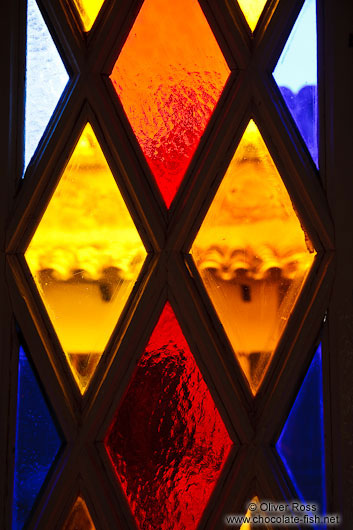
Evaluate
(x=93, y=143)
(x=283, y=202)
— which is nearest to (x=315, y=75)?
(x=283, y=202)

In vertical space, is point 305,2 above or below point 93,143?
above

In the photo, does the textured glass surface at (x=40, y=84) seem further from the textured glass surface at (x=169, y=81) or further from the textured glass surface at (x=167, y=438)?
the textured glass surface at (x=167, y=438)

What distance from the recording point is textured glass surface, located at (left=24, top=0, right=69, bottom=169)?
3.10 ft

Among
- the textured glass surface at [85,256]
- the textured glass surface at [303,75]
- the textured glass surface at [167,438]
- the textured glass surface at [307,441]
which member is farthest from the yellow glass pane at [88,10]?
the textured glass surface at [307,441]

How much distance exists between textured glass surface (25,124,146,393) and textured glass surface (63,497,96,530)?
0.50ft

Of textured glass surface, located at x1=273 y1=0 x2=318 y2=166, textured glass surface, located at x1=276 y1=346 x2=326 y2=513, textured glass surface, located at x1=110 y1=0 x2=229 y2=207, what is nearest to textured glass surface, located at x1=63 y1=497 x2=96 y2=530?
textured glass surface, located at x1=276 y1=346 x2=326 y2=513

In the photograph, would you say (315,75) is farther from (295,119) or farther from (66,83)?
(66,83)

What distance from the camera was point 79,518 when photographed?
2.87ft

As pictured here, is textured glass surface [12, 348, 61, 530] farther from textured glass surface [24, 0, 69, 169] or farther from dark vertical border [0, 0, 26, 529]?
textured glass surface [24, 0, 69, 169]

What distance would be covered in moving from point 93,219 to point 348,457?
46 centimetres

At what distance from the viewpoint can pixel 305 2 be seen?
917mm

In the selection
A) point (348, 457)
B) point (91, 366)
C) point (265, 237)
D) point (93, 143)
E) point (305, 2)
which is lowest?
point (348, 457)

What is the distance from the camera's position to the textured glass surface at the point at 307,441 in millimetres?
846

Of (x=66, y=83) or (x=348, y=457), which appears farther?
(x=66, y=83)
